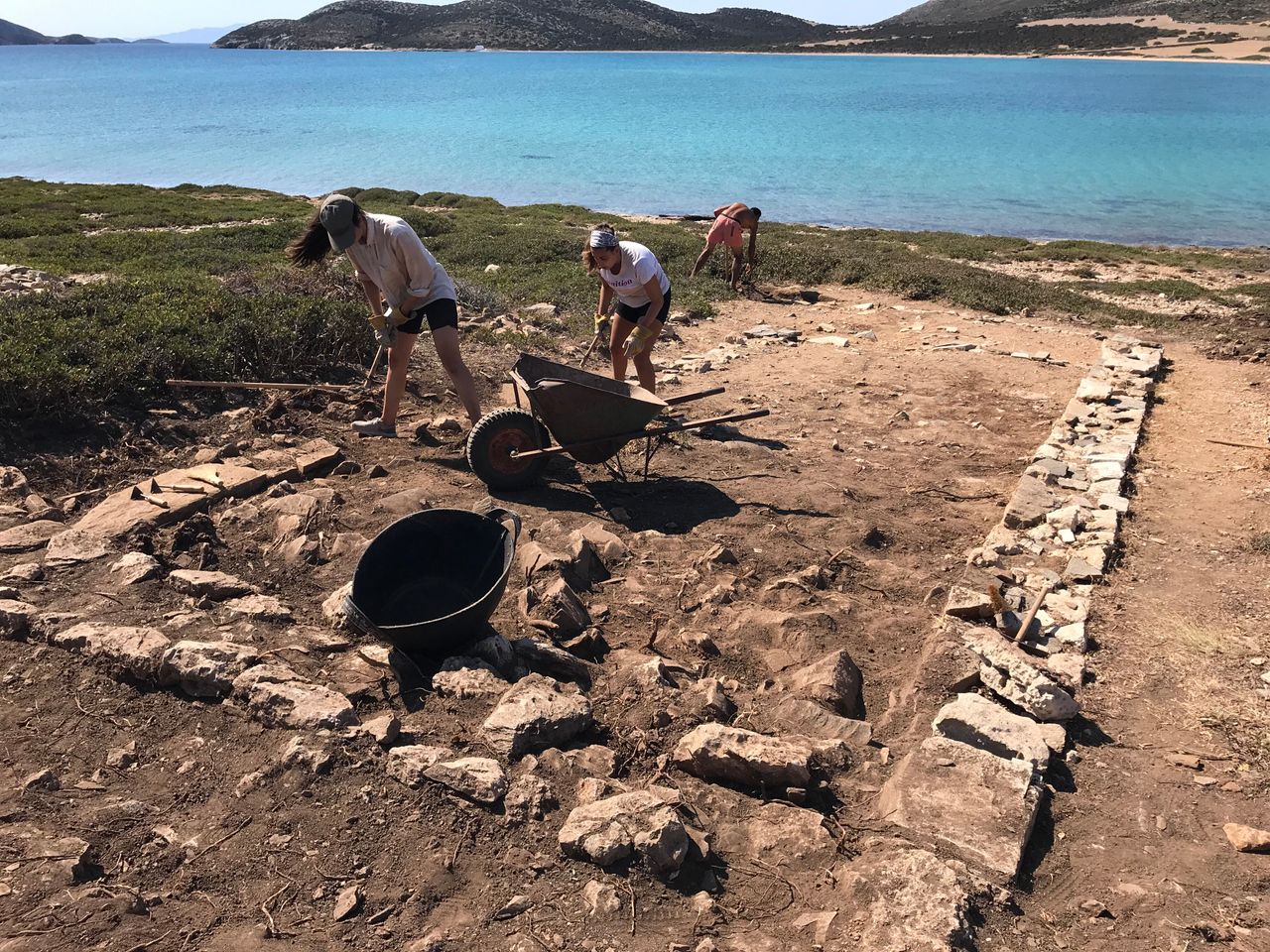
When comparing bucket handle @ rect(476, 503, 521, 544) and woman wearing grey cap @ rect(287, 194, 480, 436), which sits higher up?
woman wearing grey cap @ rect(287, 194, 480, 436)

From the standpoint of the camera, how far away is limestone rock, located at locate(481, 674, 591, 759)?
3.63 m

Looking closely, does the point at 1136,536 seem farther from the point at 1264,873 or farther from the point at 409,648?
the point at 409,648

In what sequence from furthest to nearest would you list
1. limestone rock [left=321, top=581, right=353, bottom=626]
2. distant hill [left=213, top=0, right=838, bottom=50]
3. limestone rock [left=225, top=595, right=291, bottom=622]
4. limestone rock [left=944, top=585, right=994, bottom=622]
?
distant hill [left=213, top=0, right=838, bottom=50] → limestone rock [left=944, top=585, right=994, bottom=622] → limestone rock [left=321, top=581, right=353, bottom=626] → limestone rock [left=225, top=595, right=291, bottom=622]

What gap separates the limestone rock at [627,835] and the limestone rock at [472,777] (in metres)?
0.30

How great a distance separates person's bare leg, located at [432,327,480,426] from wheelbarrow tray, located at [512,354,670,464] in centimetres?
47

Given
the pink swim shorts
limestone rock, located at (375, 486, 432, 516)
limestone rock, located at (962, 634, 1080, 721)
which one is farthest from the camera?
the pink swim shorts

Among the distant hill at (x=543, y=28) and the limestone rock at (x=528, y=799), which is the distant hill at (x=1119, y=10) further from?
the limestone rock at (x=528, y=799)

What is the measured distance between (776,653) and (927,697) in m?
0.78

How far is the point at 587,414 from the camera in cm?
603

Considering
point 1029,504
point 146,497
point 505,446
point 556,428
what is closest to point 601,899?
point 556,428

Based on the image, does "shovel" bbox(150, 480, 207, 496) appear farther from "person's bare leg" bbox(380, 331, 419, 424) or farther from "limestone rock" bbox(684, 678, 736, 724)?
"limestone rock" bbox(684, 678, 736, 724)

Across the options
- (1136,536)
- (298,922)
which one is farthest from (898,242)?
(298,922)

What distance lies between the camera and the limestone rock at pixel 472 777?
131 inches

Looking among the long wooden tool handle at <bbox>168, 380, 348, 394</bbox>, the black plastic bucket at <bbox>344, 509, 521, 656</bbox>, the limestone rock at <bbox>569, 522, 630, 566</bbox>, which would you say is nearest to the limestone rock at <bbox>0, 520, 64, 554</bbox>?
the long wooden tool handle at <bbox>168, 380, 348, 394</bbox>
